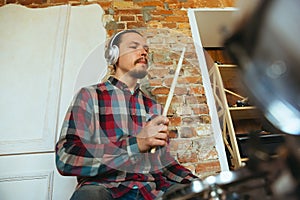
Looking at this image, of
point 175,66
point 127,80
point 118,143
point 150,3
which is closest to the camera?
point 118,143

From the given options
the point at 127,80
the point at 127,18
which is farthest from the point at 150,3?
the point at 127,80

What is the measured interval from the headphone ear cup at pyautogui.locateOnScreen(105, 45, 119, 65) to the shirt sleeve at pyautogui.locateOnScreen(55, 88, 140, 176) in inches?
16.8

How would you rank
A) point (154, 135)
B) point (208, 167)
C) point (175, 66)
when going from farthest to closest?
point (175, 66) < point (208, 167) < point (154, 135)

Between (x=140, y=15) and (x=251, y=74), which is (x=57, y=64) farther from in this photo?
(x=251, y=74)

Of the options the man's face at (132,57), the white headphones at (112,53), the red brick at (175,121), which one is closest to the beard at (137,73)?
the man's face at (132,57)

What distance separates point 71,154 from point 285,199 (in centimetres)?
74

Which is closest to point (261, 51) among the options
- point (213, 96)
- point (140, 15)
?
point (213, 96)

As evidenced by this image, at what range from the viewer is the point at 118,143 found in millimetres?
964

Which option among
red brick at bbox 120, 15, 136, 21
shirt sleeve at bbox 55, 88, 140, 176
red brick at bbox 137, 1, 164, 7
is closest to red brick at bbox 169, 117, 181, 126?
shirt sleeve at bbox 55, 88, 140, 176

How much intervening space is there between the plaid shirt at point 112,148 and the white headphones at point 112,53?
0.17m

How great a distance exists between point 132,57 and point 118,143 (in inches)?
17.5

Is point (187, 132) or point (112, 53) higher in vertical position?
point (112, 53)

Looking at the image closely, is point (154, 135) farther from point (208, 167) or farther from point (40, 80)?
point (40, 80)

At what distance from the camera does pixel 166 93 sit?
1471 mm
